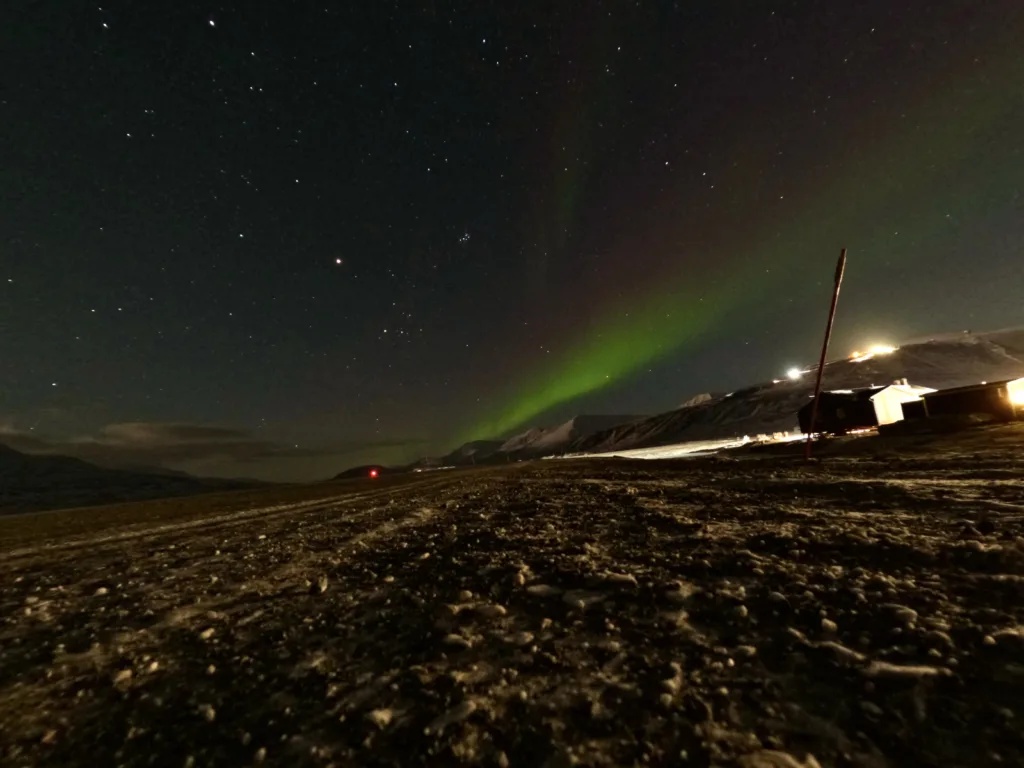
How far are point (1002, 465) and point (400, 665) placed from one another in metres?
19.3

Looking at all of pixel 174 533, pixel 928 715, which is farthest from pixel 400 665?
pixel 174 533

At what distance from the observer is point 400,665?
4410mm

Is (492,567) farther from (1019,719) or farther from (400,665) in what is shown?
(1019,719)

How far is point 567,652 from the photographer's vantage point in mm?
4340

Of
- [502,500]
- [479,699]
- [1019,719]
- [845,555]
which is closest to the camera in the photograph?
[1019,719]

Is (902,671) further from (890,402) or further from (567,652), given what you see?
(890,402)

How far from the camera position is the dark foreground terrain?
10.1ft

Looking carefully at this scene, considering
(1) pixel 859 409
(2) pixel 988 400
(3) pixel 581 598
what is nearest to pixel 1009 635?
(3) pixel 581 598

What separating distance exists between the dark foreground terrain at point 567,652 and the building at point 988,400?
38.6 m

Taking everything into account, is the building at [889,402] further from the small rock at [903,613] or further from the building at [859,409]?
the small rock at [903,613]

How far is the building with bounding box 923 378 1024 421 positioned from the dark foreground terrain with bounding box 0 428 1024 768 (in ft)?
127

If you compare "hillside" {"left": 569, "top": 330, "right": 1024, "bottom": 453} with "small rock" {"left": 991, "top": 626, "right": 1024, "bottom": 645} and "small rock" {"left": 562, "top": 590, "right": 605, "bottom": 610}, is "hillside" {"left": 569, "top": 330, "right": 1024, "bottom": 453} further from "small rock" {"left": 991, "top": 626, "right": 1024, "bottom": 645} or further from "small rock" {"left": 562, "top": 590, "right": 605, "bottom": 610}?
"small rock" {"left": 991, "top": 626, "right": 1024, "bottom": 645}

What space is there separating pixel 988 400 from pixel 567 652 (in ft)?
161

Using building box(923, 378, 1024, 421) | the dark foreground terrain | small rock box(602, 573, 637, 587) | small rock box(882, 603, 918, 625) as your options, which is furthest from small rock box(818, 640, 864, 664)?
building box(923, 378, 1024, 421)
